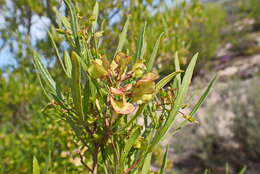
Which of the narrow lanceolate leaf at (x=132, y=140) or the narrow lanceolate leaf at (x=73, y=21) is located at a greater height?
the narrow lanceolate leaf at (x=73, y=21)

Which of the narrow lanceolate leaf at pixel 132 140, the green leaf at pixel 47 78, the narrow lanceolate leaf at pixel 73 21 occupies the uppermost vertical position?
the narrow lanceolate leaf at pixel 73 21

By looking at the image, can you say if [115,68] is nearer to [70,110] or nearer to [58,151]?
[70,110]

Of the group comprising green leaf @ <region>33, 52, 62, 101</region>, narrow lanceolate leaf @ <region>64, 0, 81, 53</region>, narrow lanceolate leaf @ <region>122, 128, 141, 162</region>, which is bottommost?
narrow lanceolate leaf @ <region>122, 128, 141, 162</region>

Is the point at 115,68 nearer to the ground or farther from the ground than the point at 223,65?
farther from the ground

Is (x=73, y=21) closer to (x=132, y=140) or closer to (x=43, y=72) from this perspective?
(x=43, y=72)

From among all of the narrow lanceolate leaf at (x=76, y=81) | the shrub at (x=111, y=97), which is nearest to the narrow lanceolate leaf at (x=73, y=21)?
the shrub at (x=111, y=97)

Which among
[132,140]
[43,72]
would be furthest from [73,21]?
[132,140]

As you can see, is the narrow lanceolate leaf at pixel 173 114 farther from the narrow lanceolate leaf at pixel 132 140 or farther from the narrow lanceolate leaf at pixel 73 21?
the narrow lanceolate leaf at pixel 73 21

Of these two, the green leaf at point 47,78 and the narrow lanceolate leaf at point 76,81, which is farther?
the green leaf at point 47,78

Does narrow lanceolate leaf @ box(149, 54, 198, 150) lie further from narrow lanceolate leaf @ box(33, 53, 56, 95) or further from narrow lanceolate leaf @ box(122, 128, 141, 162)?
narrow lanceolate leaf @ box(33, 53, 56, 95)

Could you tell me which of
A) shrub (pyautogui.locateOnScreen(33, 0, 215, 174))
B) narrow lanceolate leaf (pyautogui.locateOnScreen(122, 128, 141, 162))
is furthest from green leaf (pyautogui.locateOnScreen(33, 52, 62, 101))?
narrow lanceolate leaf (pyautogui.locateOnScreen(122, 128, 141, 162))

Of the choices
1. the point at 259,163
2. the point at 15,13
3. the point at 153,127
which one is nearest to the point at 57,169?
the point at 153,127
